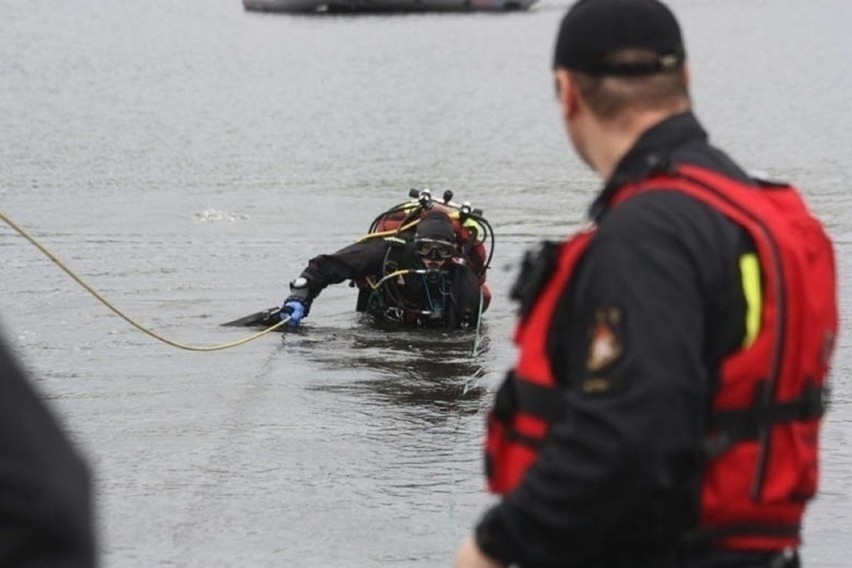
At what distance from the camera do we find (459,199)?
2081 centimetres

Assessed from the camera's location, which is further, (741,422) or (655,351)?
(741,422)

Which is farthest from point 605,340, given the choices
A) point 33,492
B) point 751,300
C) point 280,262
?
point 280,262

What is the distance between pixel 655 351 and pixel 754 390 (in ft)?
0.68

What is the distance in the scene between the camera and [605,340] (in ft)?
8.03

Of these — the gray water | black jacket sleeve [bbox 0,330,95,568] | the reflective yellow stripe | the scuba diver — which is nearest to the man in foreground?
the reflective yellow stripe

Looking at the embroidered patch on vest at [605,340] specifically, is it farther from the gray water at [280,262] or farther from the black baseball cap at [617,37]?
the gray water at [280,262]

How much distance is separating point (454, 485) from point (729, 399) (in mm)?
4614

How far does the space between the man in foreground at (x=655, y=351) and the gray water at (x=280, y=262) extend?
10.3ft

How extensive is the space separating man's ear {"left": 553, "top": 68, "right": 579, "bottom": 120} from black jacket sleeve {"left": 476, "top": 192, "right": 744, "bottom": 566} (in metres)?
0.22

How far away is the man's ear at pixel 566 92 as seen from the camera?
2.68m

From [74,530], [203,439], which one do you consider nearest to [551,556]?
[74,530]

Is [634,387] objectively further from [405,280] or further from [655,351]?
[405,280]

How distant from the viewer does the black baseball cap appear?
104 inches

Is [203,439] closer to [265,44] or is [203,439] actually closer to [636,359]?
[636,359]
